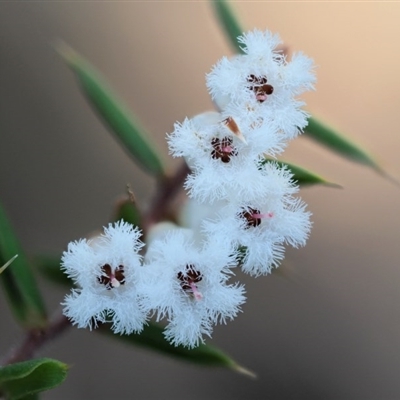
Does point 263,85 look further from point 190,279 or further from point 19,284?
point 19,284

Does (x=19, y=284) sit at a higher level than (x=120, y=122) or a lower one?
lower

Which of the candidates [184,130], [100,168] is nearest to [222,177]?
[184,130]

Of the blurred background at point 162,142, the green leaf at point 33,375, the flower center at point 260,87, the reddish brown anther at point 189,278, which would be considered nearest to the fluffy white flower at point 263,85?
the flower center at point 260,87

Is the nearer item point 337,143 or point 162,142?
point 337,143

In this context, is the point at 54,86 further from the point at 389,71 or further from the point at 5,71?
the point at 389,71

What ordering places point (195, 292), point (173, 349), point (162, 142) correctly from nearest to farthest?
point (195, 292) → point (173, 349) → point (162, 142)

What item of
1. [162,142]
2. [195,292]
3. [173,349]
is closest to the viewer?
[195,292]

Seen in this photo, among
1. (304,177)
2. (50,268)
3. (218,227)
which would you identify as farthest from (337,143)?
(50,268)

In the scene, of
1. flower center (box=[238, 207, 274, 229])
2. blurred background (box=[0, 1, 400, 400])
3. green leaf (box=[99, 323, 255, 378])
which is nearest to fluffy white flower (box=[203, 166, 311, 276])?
flower center (box=[238, 207, 274, 229])
